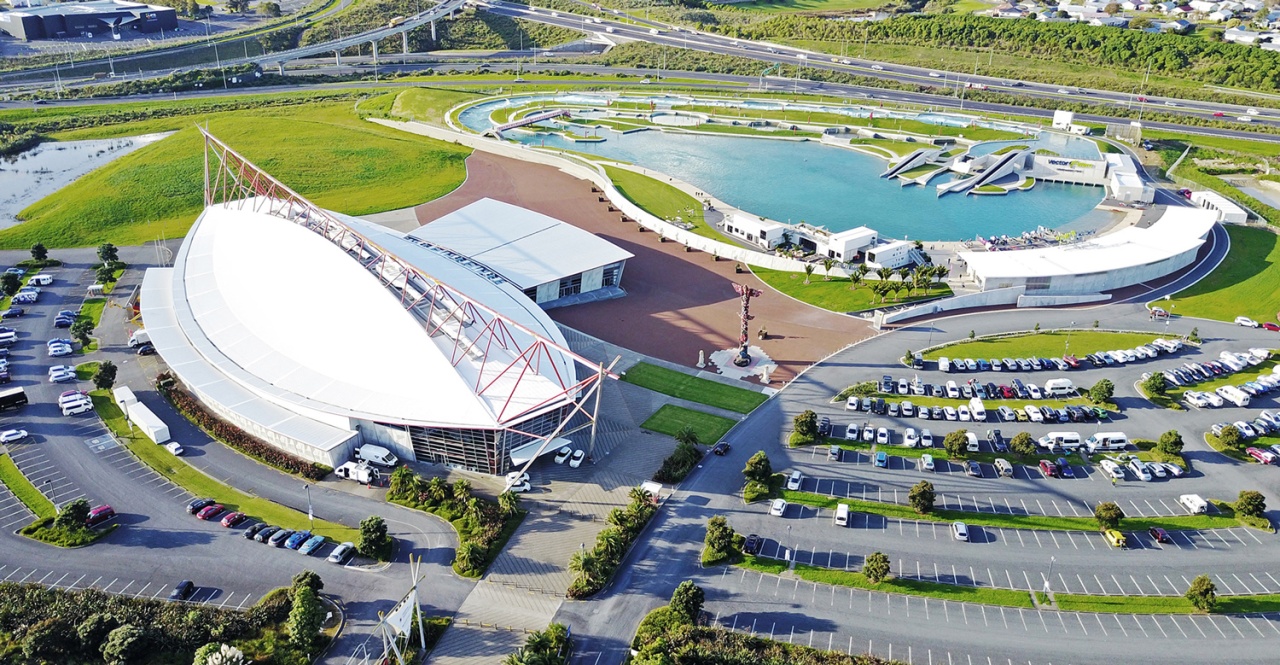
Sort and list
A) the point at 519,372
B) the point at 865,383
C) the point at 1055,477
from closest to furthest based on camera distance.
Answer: the point at 1055,477, the point at 519,372, the point at 865,383

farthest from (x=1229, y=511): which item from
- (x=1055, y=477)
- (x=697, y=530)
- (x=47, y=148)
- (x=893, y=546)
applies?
(x=47, y=148)

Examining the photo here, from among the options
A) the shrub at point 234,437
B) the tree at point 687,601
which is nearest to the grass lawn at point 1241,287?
the tree at point 687,601

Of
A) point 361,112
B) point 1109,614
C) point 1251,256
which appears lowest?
point 1109,614

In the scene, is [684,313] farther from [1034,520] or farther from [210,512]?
[210,512]

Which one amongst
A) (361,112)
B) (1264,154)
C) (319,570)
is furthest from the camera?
(361,112)

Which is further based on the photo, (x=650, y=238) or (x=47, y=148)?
(x=47, y=148)

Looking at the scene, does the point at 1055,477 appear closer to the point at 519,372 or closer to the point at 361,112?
the point at 519,372

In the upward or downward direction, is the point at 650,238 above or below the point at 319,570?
above
